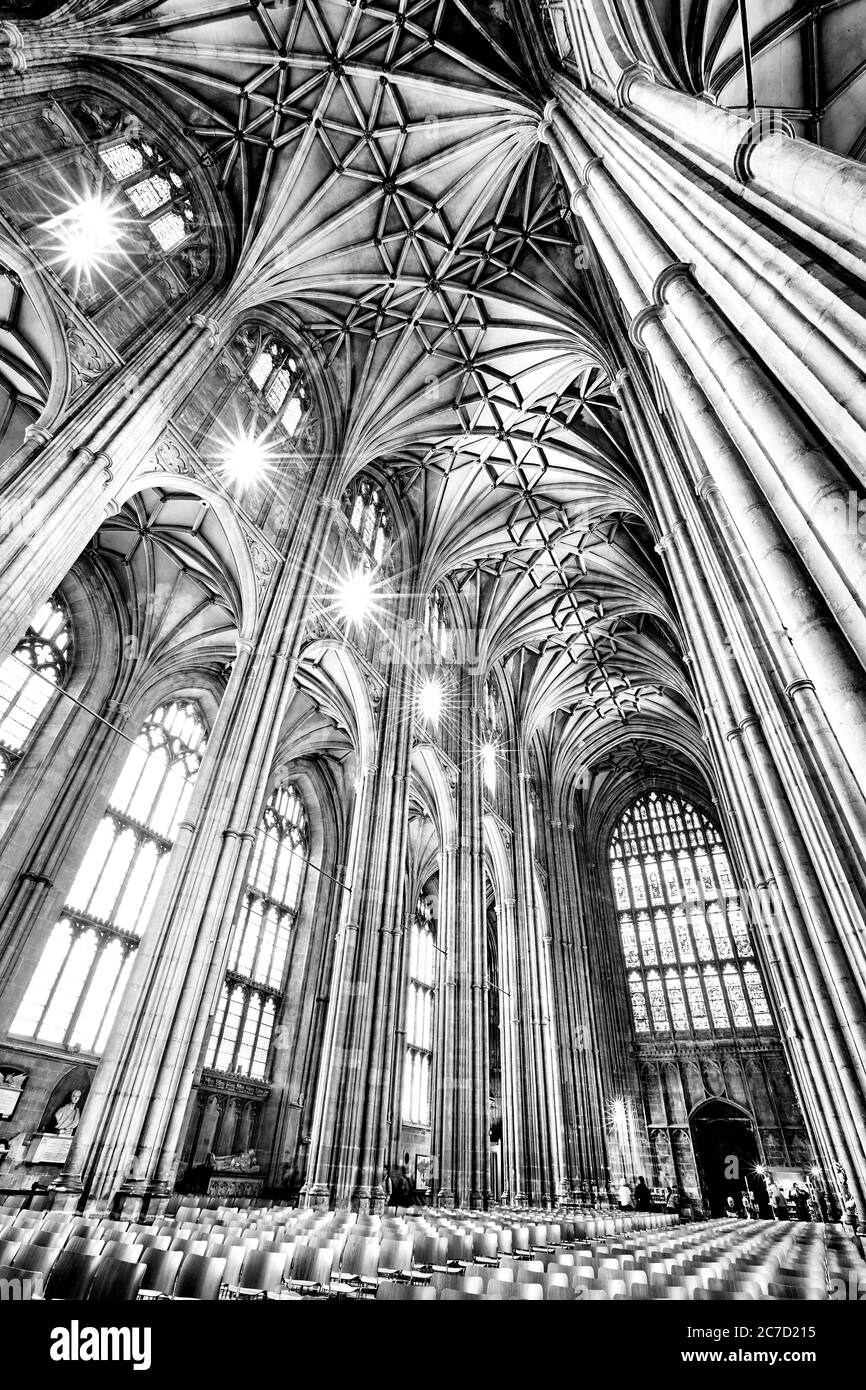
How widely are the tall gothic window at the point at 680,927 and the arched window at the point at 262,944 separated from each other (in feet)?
61.5

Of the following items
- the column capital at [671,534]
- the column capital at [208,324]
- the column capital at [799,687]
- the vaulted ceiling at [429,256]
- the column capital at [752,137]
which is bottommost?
the column capital at [799,687]

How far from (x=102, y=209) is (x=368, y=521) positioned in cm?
968

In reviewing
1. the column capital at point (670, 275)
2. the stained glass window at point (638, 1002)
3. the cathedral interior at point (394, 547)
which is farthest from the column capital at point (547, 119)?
the stained glass window at point (638, 1002)

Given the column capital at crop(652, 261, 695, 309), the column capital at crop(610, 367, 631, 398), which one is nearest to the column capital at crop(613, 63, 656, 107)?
the column capital at crop(652, 261, 695, 309)

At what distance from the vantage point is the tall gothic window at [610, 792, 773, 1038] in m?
30.1

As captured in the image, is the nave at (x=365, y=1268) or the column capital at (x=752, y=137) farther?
the column capital at (x=752, y=137)

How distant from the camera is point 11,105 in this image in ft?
32.0

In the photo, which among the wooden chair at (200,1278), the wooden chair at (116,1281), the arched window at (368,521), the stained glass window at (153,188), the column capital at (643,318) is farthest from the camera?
the arched window at (368,521)

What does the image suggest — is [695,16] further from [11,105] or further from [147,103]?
[11,105]

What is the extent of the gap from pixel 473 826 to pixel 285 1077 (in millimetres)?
10545

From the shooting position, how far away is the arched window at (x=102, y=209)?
32.5 feet

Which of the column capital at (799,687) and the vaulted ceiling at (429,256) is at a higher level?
the vaulted ceiling at (429,256)

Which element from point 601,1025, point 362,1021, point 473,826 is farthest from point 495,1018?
point 362,1021

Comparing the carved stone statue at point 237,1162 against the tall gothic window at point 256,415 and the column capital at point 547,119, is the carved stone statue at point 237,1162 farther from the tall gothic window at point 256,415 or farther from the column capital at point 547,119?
the column capital at point 547,119
